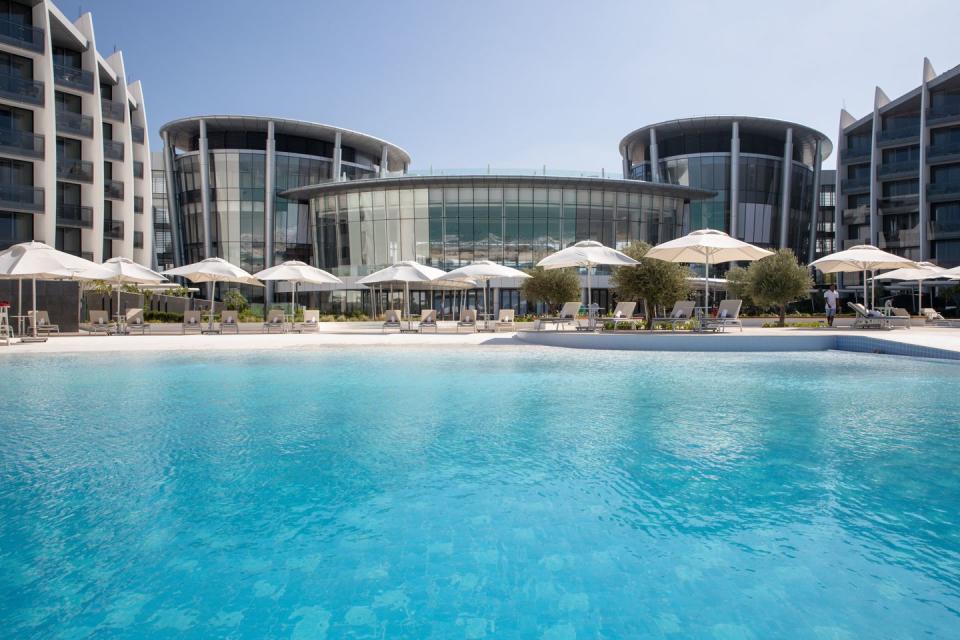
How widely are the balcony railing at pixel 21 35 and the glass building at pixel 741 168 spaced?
47359 mm

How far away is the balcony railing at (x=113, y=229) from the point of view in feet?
139

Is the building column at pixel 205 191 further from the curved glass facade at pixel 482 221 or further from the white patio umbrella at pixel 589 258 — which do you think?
the white patio umbrella at pixel 589 258

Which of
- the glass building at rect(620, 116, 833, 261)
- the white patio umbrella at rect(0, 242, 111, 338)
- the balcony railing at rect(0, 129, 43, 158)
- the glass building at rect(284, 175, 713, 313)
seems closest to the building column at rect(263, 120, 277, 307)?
the glass building at rect(284, 175, 713, 313)

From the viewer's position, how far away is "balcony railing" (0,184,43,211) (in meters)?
33.2

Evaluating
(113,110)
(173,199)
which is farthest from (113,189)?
(173,199)

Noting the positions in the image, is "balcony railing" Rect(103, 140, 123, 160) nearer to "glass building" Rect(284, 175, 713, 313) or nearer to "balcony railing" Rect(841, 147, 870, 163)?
"glass building" Rect(284, 175, 713, 313)

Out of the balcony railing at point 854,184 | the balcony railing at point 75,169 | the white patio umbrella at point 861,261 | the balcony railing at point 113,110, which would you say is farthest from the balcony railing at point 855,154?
the balcony railing at point 75,169

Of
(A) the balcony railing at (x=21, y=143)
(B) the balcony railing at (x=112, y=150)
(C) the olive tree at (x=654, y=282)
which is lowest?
(C) the olive tree at (x=654, y=282)

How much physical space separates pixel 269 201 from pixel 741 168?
4359cm

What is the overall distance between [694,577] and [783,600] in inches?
19.1

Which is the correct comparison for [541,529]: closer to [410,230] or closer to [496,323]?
[496,323]

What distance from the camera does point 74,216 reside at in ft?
126

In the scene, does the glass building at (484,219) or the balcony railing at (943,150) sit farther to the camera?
the balcony railing at (943,150)

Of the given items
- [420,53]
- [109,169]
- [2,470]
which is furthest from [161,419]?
[109,169]
